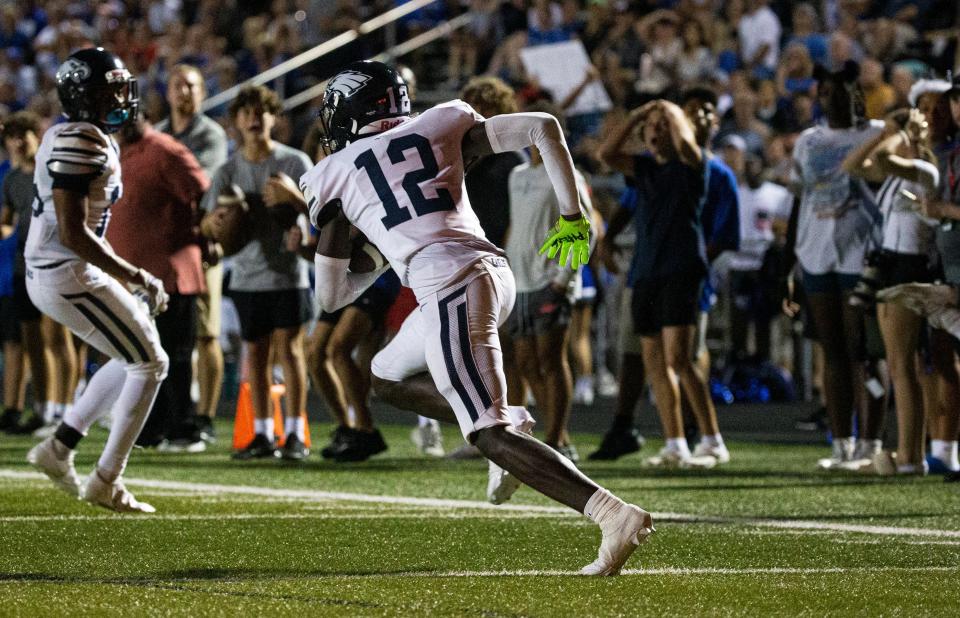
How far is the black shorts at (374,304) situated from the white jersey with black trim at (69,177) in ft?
9.31

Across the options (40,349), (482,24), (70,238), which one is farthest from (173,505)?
(482,24)

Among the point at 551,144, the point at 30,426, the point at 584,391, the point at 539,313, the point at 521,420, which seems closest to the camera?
the point at 551,144

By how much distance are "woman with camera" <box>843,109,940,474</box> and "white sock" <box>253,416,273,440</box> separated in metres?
3.70

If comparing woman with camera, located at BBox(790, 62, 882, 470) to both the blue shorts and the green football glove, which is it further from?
the green football glove

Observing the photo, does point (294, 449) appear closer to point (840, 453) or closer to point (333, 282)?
point (840, 453)

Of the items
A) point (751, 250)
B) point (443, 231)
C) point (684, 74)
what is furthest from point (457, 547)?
point (684, 74)

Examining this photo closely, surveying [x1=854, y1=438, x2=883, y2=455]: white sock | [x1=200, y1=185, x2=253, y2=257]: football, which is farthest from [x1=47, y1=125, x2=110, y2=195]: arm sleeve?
[x1=854, y1=438, x2=883, y2=455]: white sock

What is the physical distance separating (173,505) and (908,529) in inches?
126

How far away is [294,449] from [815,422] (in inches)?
173

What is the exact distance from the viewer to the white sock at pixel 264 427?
1057 centimetres

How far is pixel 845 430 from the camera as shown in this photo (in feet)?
32.1

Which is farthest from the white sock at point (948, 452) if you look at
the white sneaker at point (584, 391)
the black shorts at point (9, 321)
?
the black shorts at point (9, 321)

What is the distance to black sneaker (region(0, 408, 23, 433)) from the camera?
41.3 feet

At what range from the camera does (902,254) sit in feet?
29.5
